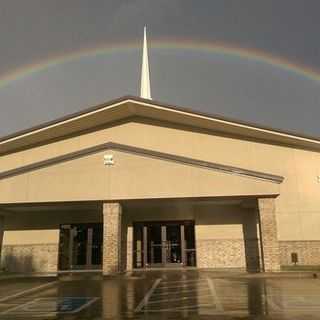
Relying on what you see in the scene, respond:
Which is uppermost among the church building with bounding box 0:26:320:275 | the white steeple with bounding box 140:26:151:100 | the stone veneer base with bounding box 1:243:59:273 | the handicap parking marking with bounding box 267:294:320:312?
the white steeple with bounding box 140:26:151:100

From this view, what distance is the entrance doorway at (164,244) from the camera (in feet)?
88.7

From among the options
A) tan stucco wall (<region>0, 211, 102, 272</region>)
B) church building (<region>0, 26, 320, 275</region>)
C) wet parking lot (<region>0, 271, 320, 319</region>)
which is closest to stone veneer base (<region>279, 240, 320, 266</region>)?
church building (<region>0, 26, 320, 275</region>)

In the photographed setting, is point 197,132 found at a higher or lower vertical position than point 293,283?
higher

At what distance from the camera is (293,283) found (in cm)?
1594

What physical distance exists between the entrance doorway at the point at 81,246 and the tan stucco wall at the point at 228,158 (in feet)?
17.5

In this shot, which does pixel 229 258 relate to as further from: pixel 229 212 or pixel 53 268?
pixel 53 268

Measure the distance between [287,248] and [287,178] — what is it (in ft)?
14.0

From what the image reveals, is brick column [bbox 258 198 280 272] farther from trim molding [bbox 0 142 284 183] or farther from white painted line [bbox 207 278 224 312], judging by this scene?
white painted line [bbox 207 278 224 312]

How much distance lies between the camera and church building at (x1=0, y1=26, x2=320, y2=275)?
22172 mm

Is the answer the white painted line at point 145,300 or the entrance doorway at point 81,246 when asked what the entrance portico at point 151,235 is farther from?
the white painted line at point 145,300

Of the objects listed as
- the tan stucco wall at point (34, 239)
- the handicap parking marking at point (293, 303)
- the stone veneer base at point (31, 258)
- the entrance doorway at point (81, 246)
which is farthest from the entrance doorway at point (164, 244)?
the handicap parking marking at point (293, 303)

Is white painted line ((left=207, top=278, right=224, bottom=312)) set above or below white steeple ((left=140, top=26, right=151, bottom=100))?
below

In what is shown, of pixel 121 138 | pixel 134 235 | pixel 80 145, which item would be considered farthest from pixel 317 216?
pixel 80 145

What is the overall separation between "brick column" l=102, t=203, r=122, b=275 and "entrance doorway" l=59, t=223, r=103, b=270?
19.0 ft
